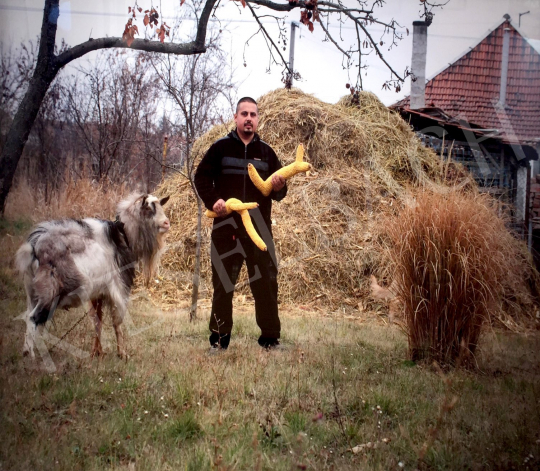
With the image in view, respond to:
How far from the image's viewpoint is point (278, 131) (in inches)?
362

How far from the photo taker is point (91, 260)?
4.11 metres

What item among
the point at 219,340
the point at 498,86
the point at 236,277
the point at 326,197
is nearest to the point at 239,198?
the point at 236,277

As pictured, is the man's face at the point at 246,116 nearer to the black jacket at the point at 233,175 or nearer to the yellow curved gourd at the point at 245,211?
the black jacket at the point at 233,175

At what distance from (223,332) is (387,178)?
5.20 meters

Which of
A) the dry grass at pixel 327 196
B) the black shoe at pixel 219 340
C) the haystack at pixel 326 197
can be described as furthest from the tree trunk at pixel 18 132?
the haystack at pixel 326 197

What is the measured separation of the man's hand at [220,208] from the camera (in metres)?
4.08

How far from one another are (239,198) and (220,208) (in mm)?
297

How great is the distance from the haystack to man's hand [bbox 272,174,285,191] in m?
3.44

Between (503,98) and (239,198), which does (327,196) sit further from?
(503,98)

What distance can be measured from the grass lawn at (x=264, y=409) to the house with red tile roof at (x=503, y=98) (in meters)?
1.21

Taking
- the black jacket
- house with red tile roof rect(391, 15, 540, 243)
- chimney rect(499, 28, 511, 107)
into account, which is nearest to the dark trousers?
A: the black jacket

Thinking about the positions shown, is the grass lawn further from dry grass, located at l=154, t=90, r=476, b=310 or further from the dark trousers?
dry grass, located at l=154, t=90, r=476, b=310

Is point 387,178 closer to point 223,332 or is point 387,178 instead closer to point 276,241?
Answer: point 276,241

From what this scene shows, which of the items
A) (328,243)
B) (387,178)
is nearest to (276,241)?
(328,243)
